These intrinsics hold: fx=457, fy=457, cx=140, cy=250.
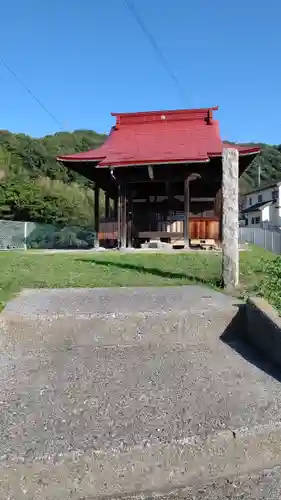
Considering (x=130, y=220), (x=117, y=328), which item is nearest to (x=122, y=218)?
(x=130, y=220)

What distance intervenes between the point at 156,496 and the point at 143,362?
1529mm

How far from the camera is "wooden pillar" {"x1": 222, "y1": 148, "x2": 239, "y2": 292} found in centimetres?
628

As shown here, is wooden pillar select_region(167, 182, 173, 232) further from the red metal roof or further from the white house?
the white house

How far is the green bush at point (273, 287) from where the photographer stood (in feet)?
15.4

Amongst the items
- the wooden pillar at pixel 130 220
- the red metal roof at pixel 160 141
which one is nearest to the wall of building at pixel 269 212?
the red metal roof at pixel 160 141

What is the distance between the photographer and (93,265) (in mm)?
8875

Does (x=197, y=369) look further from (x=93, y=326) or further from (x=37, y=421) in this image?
(x=37, y=421)

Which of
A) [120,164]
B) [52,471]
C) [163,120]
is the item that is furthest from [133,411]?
[163,120]

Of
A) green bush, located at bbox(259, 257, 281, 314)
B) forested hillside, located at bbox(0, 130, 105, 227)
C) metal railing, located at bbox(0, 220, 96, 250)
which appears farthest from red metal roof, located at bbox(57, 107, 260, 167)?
forested hillside, located at bbox(0, 130, 105, 227)

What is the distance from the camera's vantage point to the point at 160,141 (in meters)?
15.6

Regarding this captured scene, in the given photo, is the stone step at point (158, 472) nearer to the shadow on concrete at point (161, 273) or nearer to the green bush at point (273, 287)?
the green bush at point (273, 287)

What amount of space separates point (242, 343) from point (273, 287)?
1.18 meters

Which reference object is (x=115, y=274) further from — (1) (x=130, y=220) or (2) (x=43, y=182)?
(2) (x=43, y=182)

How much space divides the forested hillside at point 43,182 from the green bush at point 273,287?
26.0 meters
